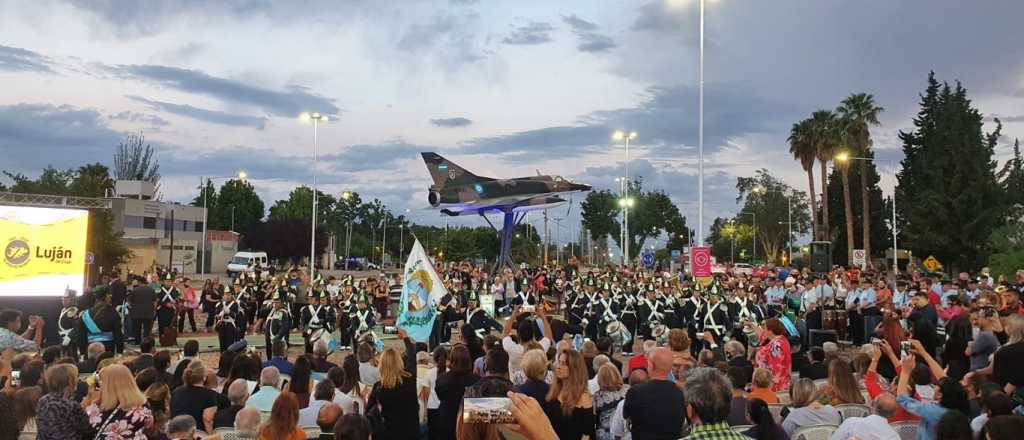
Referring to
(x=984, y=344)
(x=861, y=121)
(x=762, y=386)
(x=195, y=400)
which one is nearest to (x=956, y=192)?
(x=861, y=121)

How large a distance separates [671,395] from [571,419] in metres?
0.90

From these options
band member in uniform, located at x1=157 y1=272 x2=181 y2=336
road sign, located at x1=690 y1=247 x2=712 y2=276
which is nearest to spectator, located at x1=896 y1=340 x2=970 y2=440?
road sign, located at x1=690 y1=247 x2=712 y2=276

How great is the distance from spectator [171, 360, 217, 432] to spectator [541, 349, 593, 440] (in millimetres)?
3308

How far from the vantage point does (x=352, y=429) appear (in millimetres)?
5148

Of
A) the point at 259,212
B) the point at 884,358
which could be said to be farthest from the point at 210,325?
the point at 259,212

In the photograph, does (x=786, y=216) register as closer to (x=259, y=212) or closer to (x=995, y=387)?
(x=259, y=212)

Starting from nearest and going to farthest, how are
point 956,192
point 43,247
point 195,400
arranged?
point 195,400
point 43,247
point 956,192

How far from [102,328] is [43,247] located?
15.4ft

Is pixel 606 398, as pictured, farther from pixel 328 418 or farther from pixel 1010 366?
pixel 1010 366

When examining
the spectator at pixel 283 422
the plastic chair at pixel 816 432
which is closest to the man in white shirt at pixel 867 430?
the plastic chair at pixel 816 432

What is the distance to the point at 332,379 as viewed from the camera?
7.45 metres

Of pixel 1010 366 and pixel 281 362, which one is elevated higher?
pixel 1010 366

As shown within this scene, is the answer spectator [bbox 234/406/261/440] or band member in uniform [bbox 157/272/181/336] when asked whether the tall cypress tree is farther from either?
spectator [bbox 234/406/261/440]

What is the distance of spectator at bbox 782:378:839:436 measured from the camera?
6148mm
